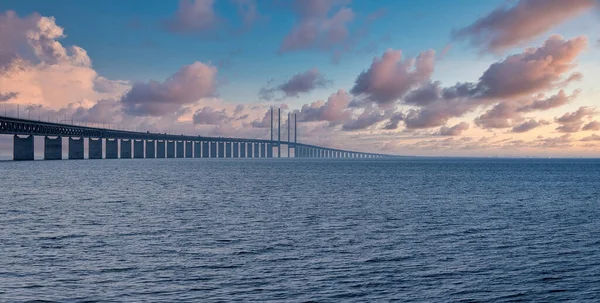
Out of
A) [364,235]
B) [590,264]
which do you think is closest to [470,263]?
[590,264]

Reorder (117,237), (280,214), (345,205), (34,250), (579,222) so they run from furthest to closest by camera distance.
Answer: (345,205) → (280,214) → (579,222) → (117,237) → (34,250)

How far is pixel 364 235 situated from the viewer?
3325 cm

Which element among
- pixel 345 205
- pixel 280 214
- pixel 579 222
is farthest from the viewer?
pixel 345 205

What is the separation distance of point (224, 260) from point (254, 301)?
6.76 metres

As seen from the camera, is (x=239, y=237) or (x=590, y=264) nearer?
(x=590, y=264)

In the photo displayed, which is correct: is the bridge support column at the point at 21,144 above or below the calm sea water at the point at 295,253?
above

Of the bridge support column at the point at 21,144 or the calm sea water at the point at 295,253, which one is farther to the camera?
the bridge support column at the point at 21,144

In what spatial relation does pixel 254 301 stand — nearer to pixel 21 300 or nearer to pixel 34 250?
pixel 21 300

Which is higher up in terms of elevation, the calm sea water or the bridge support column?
the bridge support column

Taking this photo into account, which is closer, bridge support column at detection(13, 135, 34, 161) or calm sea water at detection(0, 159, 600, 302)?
calm sea water at detection(0, 159, 600, 302)

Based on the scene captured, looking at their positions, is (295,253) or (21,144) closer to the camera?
(295,253)

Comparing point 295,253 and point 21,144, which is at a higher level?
point 21,144

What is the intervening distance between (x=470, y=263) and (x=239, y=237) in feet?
41.7

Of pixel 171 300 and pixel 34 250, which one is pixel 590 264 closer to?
pixel 171 300
